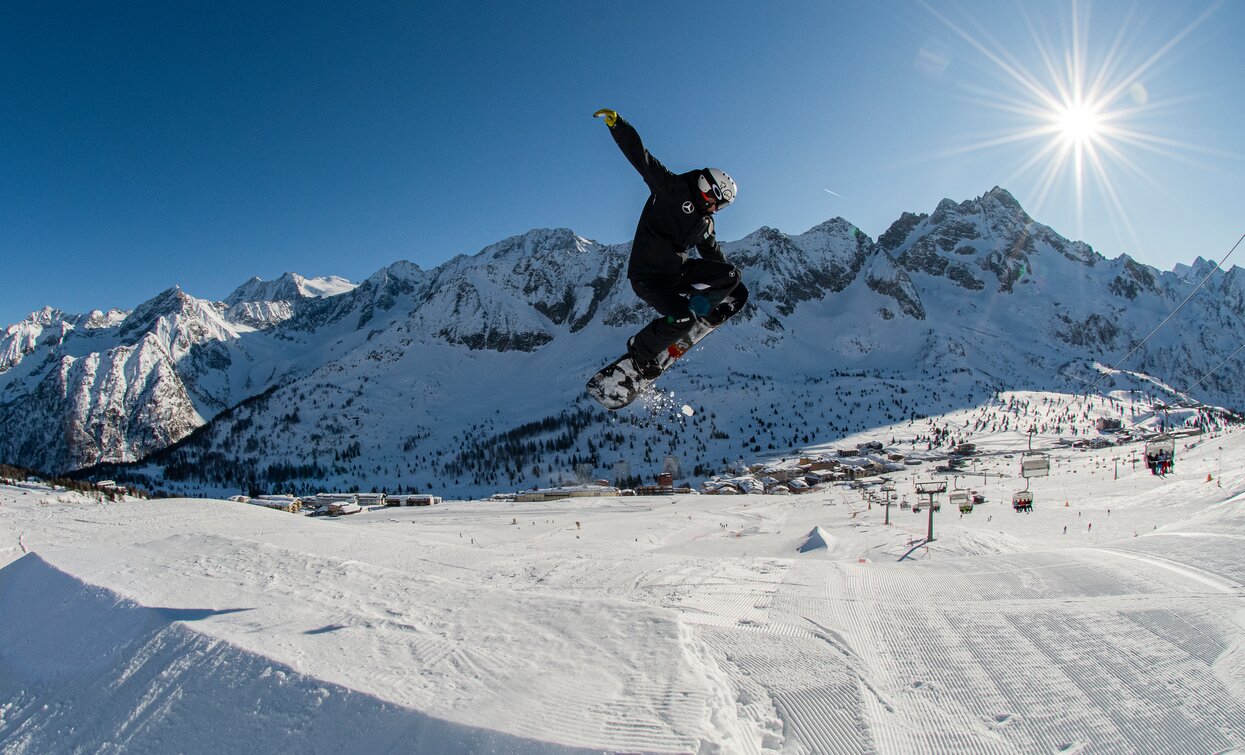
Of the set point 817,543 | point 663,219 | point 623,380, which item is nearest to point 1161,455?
point 817,543

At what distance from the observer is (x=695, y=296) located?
7941mm

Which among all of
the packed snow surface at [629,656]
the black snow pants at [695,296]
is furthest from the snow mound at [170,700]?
the black snow pants at [695,296]

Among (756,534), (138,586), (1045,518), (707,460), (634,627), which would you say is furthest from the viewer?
(707,460)

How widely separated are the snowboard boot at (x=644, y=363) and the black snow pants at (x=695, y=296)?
0.61m

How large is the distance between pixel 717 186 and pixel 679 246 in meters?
0.90

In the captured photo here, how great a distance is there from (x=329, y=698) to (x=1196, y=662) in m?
11.1

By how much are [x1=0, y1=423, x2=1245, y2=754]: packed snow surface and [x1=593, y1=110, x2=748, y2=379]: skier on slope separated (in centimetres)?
472

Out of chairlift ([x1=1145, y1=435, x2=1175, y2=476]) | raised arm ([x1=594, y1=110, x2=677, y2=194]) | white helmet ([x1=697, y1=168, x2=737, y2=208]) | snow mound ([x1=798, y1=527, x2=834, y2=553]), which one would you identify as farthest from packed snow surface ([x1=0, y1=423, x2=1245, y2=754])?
chairlift ([x1=1145, y1=435, x2=1175, y2=476])

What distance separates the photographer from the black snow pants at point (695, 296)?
7.88 m

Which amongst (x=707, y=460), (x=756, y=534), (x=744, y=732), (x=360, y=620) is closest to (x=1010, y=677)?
(x=744, y=732)

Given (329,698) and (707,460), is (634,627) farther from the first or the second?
(707,460)

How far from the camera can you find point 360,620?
27.9ft

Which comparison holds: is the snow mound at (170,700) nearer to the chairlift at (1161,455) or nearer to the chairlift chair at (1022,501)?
the chairlift chair at (1022,501)

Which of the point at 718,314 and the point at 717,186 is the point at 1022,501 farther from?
the point at 717,186
